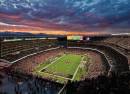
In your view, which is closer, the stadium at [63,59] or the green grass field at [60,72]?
the stadium at [63,59]

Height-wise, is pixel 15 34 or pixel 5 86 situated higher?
pixel 15 34

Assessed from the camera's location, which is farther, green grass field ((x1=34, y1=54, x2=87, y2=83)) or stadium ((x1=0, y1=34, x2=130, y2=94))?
green grass field ((x1=34, y1=54, x2=87, y2=83))

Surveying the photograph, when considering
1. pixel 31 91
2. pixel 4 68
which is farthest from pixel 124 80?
pixel 4 68

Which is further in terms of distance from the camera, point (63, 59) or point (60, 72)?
point (63, 59)

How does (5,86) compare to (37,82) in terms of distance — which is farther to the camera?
(37,82)

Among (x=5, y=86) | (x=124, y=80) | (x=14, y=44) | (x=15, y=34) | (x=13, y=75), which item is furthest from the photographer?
(x=15, y=34)

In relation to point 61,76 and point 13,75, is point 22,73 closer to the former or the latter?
point 13,75

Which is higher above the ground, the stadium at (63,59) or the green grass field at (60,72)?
the stadium at (63,59)

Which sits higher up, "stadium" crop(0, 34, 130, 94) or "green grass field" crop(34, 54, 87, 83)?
"stadium" crop(0, 34, 130, 94)
